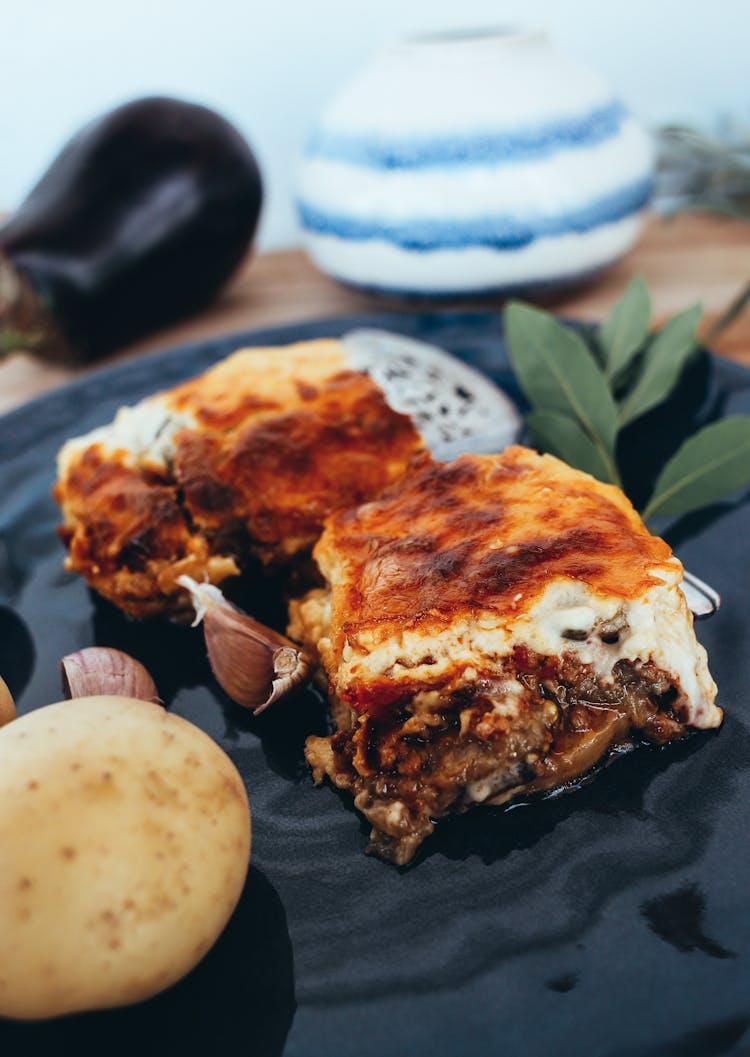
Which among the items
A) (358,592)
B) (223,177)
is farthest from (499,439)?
(223,177)

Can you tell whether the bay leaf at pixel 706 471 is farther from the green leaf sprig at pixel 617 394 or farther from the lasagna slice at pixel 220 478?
the lasagna slice at pixel 220 478

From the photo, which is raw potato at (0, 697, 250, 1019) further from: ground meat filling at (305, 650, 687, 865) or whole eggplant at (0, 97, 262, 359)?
whole eggplant at (0, 97, 262, 359)

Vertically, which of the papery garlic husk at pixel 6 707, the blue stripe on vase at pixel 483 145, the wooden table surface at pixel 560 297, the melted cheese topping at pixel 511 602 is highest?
the blue stripe on vase at pixel 483 145

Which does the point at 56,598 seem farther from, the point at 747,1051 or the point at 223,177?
the point at 223,177

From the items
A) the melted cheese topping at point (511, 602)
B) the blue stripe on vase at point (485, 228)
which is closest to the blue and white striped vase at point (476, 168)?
the blue stripe on vase at point (485, 228)

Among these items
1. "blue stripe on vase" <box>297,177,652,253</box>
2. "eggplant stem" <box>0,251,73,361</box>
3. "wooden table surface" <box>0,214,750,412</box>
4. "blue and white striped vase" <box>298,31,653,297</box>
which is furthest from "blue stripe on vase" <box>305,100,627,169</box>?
"eggplant stem" <box>0,251,73,361</box>

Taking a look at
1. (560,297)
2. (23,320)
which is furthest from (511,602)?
(23,320)
